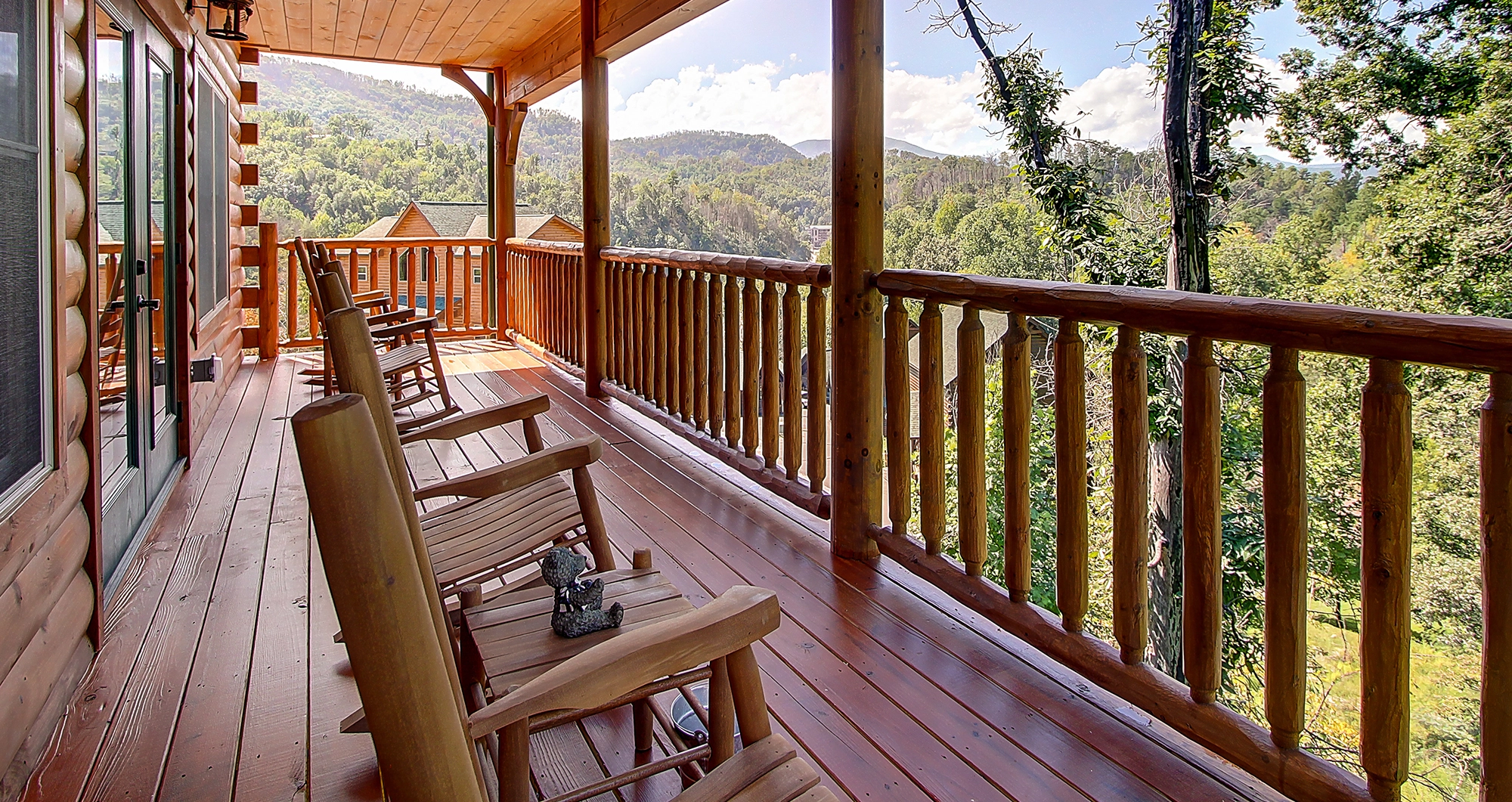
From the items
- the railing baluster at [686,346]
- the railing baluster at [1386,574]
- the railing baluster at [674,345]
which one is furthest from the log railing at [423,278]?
the railing baluster at [1386,574]

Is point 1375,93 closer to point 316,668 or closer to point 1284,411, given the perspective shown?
point 1284,411

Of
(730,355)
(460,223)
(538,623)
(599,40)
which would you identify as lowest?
(538,623)

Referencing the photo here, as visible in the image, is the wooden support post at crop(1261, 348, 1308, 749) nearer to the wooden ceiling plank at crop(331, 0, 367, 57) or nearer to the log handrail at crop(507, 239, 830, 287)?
the log handrail at crop(507, 239, 830, 287)

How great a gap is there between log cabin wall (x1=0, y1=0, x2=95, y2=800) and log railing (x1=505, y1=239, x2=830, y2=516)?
1.94 meters

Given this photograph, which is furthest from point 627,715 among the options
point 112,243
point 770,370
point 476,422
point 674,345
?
point 674,345

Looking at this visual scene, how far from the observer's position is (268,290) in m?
7.26

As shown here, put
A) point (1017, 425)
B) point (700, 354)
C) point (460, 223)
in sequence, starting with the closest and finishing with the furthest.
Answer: point (1017, 425)
point (700, 354)
point (460, 223)

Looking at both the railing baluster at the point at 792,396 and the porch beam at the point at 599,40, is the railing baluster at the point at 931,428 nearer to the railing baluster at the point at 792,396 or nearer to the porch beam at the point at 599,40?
the railing baluster at the point at 792,396

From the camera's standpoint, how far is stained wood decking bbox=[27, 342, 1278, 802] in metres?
1.70

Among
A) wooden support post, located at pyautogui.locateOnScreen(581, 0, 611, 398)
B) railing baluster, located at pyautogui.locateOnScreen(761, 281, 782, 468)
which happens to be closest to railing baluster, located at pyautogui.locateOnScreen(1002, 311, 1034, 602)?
railing baluster, located at pyautogui.locateOnScreen(761, 281, 782, 468)

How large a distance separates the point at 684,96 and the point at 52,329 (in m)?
21.3

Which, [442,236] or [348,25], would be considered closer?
[348,25]

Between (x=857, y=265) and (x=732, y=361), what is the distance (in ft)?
3.66

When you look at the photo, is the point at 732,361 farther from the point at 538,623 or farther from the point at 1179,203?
the point at 1179,203
